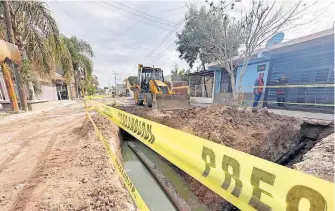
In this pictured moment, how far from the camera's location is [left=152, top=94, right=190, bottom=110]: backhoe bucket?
9.46 m

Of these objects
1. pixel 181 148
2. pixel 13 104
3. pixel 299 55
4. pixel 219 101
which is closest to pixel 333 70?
pixel 299 55

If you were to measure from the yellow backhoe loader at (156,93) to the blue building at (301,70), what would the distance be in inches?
177

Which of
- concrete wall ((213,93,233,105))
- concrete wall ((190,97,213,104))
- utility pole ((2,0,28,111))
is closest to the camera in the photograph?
utility pole ((2,0,28,111))

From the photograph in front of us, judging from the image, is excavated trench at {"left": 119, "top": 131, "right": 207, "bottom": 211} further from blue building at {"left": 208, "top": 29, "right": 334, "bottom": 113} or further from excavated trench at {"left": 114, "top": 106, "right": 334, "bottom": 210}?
blue building at {"left": 208, "top": 29, "right": 334, "bottom": 113}

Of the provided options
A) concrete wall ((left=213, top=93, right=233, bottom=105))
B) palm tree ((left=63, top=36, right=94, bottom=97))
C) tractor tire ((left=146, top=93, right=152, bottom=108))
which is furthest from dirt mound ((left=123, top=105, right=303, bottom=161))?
palm tree ((left=63, top=36, right=94, bottom=97))

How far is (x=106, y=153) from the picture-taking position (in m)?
3.57

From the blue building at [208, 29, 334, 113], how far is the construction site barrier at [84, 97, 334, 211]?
271 inches

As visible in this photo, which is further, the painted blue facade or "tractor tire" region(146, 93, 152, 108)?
"tractor tire" region(146, 93, 152, 108)

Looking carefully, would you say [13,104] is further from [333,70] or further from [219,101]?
[333,70]

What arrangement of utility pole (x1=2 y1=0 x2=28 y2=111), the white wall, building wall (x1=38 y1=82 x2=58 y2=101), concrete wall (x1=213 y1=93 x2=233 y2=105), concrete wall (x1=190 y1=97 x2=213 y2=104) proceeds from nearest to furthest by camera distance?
1. utility pole (x1=2 y1=0 x2=28 y2=111)
2. concrete wall (x1=213 y1=93 x2=233 y2=105)
3. concrete wall (x1=190 y1=97 x2=213 y2=104)
4. building wall (x1=38 y1=82 x2=58 y2=101)
5. the white wall

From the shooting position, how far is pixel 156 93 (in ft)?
33.3

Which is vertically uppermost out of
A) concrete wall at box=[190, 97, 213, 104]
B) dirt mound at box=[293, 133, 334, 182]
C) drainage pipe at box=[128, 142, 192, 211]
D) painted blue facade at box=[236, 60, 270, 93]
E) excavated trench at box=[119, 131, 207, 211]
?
painted blue facade at box=[236, 60, 270, 93]

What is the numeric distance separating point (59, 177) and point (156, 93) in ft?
25.6

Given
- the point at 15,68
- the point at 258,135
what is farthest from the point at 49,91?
the point at 258,135
